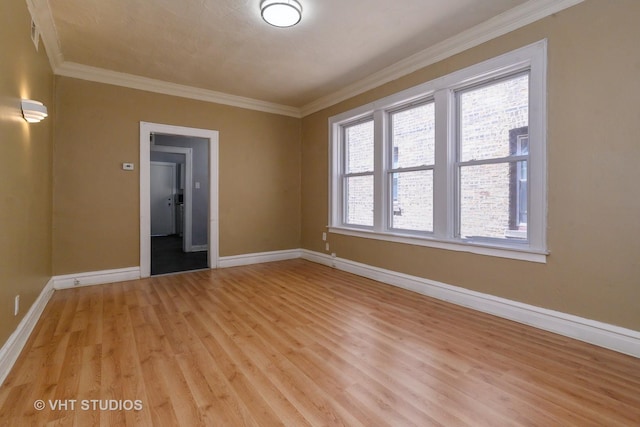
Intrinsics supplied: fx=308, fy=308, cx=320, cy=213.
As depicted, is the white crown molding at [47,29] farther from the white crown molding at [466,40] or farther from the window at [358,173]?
the window at [358,173]

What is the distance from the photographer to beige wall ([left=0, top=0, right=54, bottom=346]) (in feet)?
6.43

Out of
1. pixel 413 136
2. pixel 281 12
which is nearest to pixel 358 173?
pixel 413 136

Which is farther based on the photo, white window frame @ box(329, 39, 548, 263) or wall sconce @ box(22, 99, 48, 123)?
white window frame @ box(329, 39, 548, 263)

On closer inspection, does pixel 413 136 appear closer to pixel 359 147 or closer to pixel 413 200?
pixel 413 200

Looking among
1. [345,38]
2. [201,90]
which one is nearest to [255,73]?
[201,90]

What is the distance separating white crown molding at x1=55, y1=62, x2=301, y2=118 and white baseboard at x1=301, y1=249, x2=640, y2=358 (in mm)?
3368

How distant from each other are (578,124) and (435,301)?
2080 millimetres

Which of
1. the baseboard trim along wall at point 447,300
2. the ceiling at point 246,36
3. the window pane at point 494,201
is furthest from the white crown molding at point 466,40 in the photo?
the baseboard trim along wall at point 447,300

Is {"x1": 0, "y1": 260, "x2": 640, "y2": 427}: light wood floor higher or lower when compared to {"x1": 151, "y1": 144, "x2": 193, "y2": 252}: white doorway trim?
lower

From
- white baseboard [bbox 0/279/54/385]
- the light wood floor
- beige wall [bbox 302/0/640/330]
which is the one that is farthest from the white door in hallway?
beige wall [bbox 302/0/640/330]

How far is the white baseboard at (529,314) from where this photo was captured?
7.44ft

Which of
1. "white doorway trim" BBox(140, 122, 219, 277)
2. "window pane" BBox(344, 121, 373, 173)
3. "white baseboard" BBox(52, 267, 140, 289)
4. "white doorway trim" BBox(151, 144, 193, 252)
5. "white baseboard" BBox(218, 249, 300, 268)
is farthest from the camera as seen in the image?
"white doorway trim" BBox(151, 144, 193, 252)

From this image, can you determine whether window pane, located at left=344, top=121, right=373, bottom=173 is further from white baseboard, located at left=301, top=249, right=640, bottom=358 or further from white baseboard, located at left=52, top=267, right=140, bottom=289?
white baseboard, located at left=52, top=267, right=140, bottom=289

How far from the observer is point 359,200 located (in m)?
4.83
